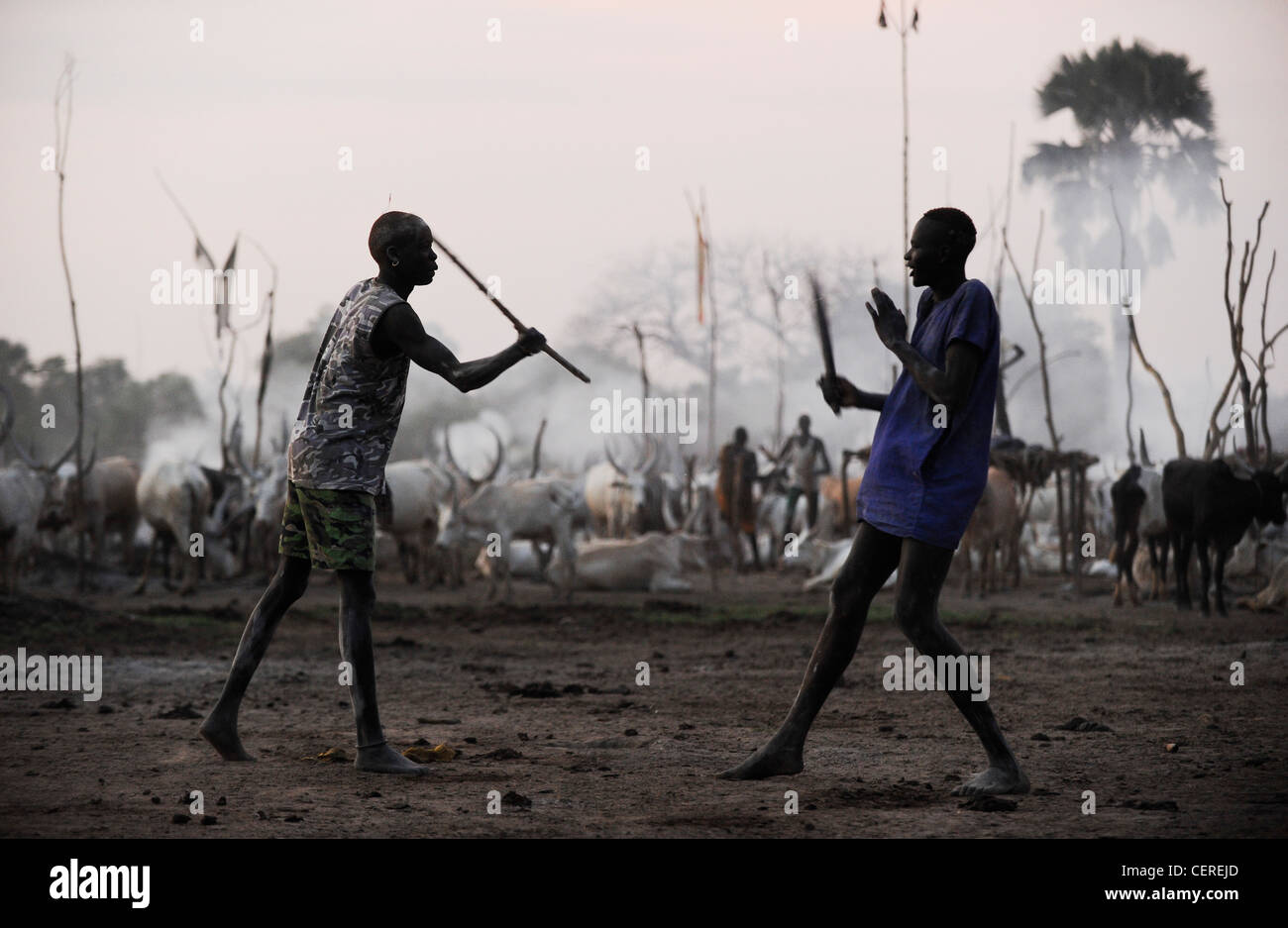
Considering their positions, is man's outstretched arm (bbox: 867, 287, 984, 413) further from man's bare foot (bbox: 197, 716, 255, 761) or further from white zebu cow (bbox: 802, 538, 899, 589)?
white zebu cow (bbox: 802, 538, 899, 589)

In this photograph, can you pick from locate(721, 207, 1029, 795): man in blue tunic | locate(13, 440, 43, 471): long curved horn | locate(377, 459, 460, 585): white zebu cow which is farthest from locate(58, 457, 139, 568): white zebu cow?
locate(721, 207, 1029, 795): man in blue tunic

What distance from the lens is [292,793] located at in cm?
492

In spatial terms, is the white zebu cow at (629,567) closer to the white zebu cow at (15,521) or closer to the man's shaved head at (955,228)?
the white zebu cow at (15,521)

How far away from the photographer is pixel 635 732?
251 inches

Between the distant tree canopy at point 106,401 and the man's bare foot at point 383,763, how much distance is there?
124ft

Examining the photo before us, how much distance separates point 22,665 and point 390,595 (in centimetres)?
789

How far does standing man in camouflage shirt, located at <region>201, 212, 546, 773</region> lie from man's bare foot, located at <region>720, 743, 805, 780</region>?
122cm

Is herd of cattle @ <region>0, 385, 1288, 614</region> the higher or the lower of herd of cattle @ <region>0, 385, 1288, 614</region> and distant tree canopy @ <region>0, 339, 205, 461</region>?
the lower

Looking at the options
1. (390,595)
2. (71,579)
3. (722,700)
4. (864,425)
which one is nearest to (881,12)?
(390,595)

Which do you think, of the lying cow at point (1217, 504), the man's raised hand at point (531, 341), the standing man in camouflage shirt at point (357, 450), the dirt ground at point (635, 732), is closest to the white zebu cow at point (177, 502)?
the dirt ground at point (635, 732)

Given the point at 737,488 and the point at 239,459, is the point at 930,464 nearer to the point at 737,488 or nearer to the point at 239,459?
the point at 737,488

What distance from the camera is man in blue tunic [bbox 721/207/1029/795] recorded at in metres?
4.77

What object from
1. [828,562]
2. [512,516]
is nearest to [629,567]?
[512,516]

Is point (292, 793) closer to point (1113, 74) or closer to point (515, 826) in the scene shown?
point (515, 826)
